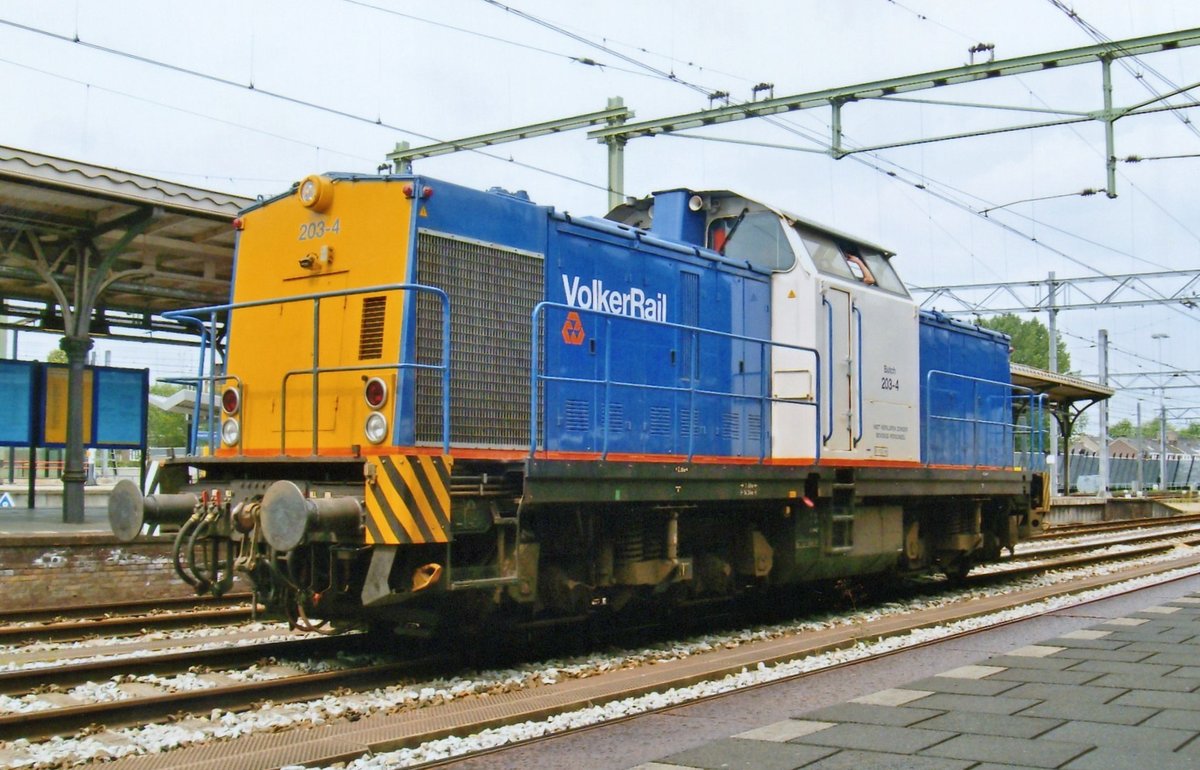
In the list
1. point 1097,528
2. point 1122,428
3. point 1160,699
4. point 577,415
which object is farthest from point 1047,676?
point 1122,428

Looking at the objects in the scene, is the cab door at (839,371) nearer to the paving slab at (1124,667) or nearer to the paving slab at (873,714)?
the paving slab at (1124,667)

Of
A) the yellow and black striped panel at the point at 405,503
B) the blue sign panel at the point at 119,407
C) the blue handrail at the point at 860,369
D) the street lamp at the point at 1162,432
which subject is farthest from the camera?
the street lamp at the point at 1162,432

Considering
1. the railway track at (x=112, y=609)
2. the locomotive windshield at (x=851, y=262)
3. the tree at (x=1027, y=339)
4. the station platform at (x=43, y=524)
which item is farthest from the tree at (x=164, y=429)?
the tree at (x=1027, y=339)

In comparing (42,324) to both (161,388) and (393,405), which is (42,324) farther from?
(161,388)

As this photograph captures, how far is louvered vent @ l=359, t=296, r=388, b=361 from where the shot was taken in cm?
684

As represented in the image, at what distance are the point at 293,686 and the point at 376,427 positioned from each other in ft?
5.20

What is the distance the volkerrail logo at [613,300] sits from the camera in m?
7.90

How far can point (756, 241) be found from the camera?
32.3ft

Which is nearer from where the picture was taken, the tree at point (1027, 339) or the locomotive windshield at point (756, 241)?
the locomotive windshield at point (756, 241)

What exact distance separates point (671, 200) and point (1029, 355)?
81.3 meters

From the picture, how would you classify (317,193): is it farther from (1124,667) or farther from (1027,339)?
(1027,339)

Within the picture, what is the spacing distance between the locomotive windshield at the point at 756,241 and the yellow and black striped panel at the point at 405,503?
4.53m

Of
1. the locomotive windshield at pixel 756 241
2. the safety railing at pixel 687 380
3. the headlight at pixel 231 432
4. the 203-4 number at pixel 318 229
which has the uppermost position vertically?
the locomotive windshield at pixel 756 241

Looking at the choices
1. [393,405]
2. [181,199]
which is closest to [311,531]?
[393,405]
